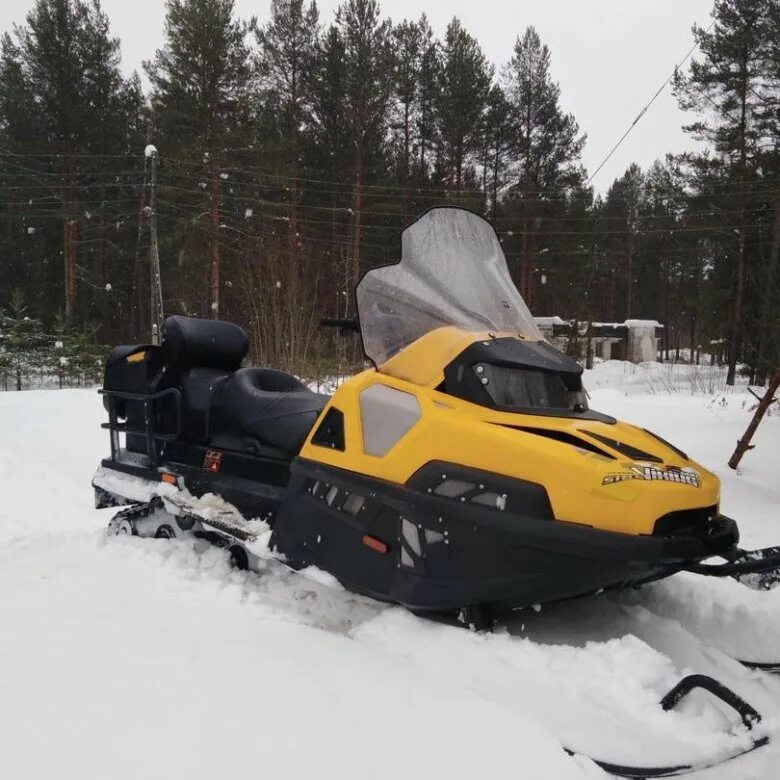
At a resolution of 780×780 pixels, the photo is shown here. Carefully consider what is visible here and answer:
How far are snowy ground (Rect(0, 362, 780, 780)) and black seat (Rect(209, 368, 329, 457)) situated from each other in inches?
23.5

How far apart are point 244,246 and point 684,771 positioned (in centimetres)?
1944

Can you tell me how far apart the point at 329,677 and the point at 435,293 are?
5.03 ft

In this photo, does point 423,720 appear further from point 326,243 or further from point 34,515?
point 326,243

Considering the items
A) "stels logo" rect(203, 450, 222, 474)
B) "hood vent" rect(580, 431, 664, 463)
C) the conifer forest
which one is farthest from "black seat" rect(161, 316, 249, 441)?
the conifer forest

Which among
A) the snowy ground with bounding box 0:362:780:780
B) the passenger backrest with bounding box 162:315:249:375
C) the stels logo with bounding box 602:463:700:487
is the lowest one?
the snowy ground with bounding box 0:362:780:780

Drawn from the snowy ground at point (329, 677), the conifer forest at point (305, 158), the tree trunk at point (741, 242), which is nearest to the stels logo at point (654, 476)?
the snowy ground at point (329, 677)

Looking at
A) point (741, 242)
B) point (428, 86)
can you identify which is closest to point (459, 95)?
point (428, 86)

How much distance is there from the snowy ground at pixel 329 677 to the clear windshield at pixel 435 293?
3.61 ft

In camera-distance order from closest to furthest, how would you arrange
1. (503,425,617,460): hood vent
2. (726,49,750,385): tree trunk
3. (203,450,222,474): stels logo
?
(503,425,617,460): hood vent → (203,450,222,474): stels logo → (726,49,750,385): tree trunk

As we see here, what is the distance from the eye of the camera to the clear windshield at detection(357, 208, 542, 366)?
8.78ft

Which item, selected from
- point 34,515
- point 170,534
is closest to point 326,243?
point 34,515

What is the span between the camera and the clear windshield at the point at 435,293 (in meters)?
2.68

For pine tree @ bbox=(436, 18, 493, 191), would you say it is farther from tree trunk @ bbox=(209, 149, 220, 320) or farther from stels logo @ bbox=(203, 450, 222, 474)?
stels logo @ bbox=(203, 450, 222, 474)

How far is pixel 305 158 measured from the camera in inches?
843
